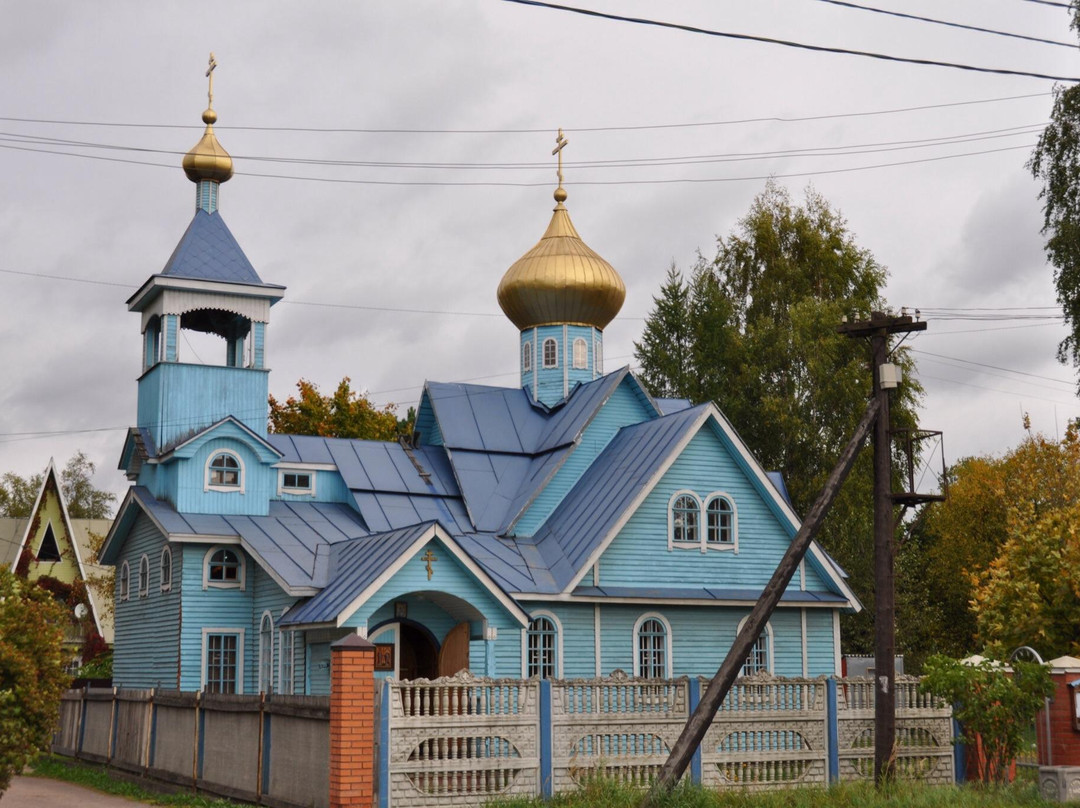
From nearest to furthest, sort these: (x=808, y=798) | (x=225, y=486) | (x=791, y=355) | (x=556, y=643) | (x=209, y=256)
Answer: (x=808, y=798)
(x=556, y=643)
(x=225, y=486)
(x=209, y=256)
(x=791, y=355)

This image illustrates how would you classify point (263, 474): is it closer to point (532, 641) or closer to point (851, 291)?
point (532, 641)

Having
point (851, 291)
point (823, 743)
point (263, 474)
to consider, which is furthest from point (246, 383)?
point (851, 291)

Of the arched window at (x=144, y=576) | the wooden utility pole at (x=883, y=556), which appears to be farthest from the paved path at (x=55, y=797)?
the wooden utility pole at (x=883, y=556)

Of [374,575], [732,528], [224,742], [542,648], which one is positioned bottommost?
[224,742]

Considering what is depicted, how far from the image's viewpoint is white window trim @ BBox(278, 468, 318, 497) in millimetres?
25859

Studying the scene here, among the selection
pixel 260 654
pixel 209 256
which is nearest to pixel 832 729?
pixel 260 654

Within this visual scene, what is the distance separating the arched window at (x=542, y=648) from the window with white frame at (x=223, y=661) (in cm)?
515

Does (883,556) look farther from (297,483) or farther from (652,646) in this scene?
(297,483)

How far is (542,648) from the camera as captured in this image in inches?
922

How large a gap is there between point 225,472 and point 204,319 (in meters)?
4.23

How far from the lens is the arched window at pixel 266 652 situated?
75.7 feet

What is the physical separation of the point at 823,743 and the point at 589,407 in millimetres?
12132

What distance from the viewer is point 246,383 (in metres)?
26.4

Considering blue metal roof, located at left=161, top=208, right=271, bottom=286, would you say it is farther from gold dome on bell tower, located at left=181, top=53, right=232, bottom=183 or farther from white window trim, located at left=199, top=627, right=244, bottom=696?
white window trim, located at left=199, top=627, right=244, bottom=696
